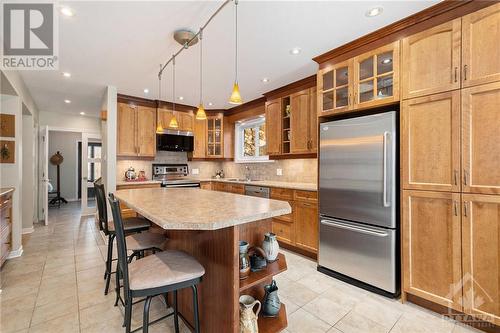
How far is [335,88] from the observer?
2674mm

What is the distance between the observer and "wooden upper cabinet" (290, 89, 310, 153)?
3.52 metres

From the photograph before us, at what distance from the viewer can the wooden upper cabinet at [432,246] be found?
1.87m

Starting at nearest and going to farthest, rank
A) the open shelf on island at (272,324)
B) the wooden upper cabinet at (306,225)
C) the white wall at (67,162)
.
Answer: the open shelf on island at (272,324) → the wooden upper cabinet at (306,225) → the white wall at (67,162)

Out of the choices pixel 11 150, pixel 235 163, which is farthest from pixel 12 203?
pixel 235 163

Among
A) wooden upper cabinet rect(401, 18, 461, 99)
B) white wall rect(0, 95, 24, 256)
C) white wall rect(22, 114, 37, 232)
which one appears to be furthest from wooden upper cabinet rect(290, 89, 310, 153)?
white wall rect(22, 114, 37, 232)

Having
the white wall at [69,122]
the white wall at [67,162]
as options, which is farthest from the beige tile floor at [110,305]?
the white wall at [67,162]

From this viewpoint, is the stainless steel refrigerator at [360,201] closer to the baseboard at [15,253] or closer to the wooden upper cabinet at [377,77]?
the wooden upper cabinet at [377,77]

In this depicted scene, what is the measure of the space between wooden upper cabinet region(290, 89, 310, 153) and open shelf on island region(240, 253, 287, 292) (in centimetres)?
222

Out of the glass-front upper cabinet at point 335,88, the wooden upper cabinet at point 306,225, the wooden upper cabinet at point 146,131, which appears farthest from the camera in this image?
the wooden upper cabinet at point 146,131

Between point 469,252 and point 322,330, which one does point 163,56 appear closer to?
point 322,330

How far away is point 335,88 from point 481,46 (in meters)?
1.20

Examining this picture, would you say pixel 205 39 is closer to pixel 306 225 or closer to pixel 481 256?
pixel 306 225

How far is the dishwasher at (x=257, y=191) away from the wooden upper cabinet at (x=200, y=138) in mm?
1735

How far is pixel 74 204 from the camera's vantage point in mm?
7500
